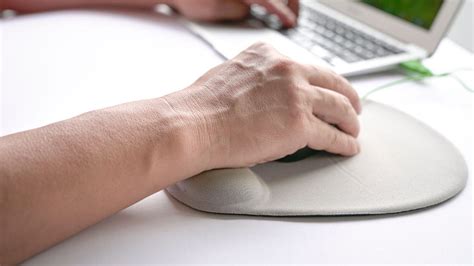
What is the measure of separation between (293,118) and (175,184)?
0.14m

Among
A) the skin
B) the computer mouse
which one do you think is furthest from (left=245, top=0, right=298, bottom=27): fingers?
the computer mouse

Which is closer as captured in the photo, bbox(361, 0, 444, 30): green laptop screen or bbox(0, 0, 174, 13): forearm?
bbox(361, 0, 444, 30): green laptop screen

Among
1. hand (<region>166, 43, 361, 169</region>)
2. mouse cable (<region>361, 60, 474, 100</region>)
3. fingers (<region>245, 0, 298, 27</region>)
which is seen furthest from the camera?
fingers (<region>245, 0, 298, 27</region>)

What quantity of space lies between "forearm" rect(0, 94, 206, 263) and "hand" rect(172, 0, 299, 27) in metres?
0.51

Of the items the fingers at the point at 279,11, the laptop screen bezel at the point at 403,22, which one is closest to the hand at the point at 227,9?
the fingers at the point at 279,11

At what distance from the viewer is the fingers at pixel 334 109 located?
57cm

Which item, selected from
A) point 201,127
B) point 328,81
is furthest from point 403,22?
point 201,127

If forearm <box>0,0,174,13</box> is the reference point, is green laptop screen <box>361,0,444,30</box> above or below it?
above

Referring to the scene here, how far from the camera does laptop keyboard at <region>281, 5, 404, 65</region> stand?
86 centimetres

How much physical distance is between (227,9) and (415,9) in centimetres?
34

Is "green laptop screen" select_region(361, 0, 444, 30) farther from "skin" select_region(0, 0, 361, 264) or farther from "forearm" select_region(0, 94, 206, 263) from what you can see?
"forearm" select_region(0, 94, 206, 263)

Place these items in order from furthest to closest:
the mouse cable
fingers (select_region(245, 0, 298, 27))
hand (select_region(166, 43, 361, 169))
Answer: fingers (select_region(245, 0, 298, 27))
the mouse cable
hand (select_region(166, 43, 361, 169))

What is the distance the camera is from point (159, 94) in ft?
2.38

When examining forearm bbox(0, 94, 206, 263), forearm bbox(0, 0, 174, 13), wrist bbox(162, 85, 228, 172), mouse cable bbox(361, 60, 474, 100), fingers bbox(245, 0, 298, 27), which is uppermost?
mouse cable bbox(361, 60, 474, 100)
